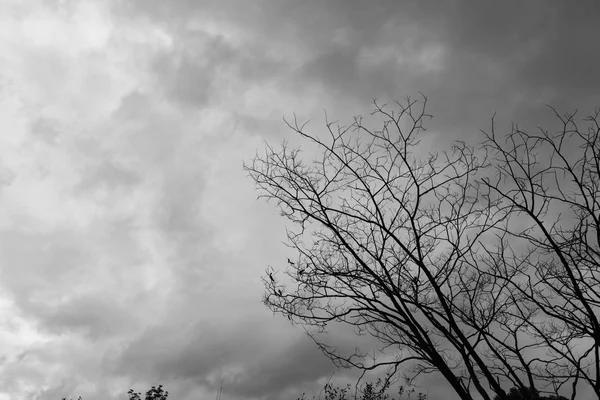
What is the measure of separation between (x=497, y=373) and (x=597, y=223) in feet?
5.08

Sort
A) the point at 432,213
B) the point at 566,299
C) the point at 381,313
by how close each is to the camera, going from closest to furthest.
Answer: the point at 381,313
the point at 566,299
the point at 432,213

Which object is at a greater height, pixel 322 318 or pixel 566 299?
pixel 322 318

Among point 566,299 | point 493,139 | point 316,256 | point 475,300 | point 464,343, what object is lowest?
point 464,343

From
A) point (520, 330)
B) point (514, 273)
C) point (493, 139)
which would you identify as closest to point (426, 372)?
point (520, 330)

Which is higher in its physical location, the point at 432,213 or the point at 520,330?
the point at 432,213

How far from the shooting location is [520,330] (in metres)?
4.40

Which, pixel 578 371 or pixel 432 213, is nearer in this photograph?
pixel 578 371

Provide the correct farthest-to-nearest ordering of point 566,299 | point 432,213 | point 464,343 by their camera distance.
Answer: point 432,213, point 566,299, point 464,343

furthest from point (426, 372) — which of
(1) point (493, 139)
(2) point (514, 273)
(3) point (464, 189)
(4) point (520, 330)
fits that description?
(1) point (493, 139)

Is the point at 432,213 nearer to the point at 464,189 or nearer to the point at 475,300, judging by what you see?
the point at 464,189

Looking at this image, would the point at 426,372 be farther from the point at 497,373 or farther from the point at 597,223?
the point at 597,223

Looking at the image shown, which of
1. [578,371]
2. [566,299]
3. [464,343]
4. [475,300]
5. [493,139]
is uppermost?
[493,139]

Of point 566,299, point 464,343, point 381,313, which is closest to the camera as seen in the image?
point 464,343

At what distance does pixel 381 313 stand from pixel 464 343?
0.68 m
